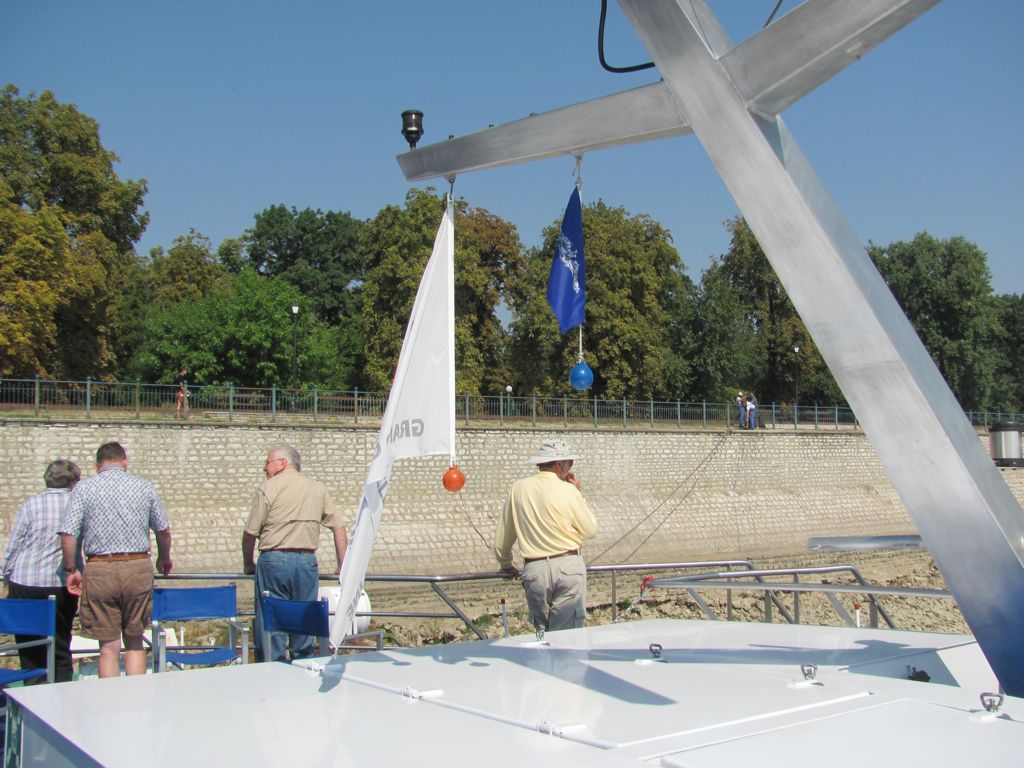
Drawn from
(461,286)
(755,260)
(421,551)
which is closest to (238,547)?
(421,551)

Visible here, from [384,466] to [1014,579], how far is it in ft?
7.78

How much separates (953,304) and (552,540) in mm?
60633

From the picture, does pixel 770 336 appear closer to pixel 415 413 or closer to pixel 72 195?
pixel 72 195

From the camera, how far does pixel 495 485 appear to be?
1262 inches

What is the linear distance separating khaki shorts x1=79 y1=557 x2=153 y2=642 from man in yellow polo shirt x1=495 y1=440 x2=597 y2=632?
2162 mm

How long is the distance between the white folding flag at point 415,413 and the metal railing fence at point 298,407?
2372 cm

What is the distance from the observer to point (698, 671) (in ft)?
12.2

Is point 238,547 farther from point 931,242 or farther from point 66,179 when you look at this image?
point 931,242

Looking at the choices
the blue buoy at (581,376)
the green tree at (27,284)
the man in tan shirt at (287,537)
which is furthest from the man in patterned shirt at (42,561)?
the green tree at (27,284)

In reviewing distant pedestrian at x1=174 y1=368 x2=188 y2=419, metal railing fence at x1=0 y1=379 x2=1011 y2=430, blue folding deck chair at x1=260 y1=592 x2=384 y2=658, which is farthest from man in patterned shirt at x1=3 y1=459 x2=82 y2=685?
distant pedestrian at x1=174 y1=368 x2=188 y2=419

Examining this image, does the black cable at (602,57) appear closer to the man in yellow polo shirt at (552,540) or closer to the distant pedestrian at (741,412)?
the man in yellow polo shirt at (552,540)

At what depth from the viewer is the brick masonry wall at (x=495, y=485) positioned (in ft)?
86.0

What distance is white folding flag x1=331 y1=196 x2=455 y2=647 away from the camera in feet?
13.2

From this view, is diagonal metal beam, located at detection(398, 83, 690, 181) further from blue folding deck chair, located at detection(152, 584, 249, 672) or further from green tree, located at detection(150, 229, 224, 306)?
green tree, located at detection(150, 229, 224, 306)
